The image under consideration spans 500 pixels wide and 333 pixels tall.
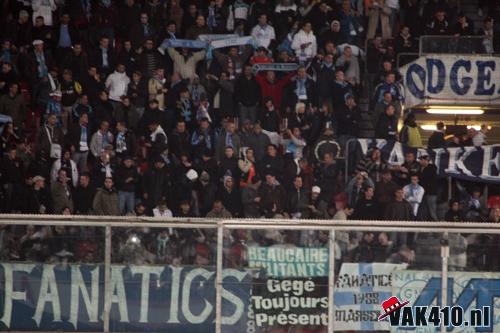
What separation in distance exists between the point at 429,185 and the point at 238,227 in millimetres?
7532

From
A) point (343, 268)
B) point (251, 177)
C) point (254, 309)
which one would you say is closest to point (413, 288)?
point (343, 268)

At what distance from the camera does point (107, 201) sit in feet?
71.7

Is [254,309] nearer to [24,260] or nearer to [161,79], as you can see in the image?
[24,260]

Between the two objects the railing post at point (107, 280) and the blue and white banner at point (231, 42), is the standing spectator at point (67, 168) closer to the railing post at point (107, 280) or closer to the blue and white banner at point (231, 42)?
the blue and white banner at point (231, 42)

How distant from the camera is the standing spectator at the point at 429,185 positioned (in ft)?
74.5

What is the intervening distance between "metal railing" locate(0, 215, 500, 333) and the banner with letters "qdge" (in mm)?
89

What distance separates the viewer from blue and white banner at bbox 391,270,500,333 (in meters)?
16.1

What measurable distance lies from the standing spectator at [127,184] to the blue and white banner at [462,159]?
3.90 metres

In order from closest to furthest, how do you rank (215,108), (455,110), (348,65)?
(215,108)
(348,65)
(455,110)

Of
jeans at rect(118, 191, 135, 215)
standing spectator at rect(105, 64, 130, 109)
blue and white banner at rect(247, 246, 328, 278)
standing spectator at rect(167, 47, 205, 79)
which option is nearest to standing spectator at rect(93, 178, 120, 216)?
jeans at rect(118, 191, 135, 215)

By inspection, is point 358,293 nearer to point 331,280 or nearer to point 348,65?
point 331,280

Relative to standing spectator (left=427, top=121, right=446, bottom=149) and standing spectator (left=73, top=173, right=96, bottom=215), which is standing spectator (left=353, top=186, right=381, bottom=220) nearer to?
standing spectator (left=427, top=121, right=446, bottom=149)

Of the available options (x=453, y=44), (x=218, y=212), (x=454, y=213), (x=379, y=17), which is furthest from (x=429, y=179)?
(x=379, y=17)

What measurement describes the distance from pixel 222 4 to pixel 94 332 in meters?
10.8
